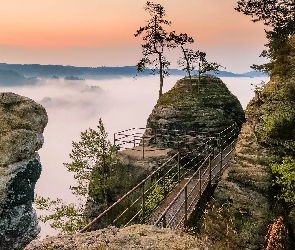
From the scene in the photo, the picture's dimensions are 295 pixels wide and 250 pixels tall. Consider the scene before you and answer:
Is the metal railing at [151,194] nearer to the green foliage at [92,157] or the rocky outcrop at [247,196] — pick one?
the rocky outcrop at [247,196]

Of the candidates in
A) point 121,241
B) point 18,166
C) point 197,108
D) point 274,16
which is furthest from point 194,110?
point 121,241

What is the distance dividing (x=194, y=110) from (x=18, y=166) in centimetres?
2194

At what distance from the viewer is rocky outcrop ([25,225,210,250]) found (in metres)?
5.20

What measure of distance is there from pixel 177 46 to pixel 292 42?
20.4 meters

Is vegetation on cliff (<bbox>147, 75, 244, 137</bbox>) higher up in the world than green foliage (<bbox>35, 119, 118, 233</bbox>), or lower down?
higher up

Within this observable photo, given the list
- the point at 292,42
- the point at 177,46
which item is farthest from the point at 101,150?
the point at 177,46

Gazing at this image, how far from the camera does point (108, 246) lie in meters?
5.18

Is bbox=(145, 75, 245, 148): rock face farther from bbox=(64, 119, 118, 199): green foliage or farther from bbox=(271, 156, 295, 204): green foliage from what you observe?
bbox=(271, 156, 295, 204): green foliage

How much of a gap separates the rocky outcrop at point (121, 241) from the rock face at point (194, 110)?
25.0 metres

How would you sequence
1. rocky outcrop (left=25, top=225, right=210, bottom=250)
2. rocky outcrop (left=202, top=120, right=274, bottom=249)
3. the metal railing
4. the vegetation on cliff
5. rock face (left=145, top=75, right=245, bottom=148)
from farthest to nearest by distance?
the vegetation on cliff
rock face (left=145, top=75, right=245, bottom=148)
the metal railing
rocky outcrop (left=202, top=120, right=274, bottom=249)
rocky outcrop (left=25, top=225, right=210, bottom=250)

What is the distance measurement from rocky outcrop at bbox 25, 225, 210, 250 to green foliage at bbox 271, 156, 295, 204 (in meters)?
10.2

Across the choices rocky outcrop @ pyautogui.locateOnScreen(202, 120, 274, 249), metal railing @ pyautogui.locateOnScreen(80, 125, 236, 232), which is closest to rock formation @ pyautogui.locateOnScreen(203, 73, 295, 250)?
rocky outcrop @ pyautogui.locateOnScreen(202, 120, 274, 249)

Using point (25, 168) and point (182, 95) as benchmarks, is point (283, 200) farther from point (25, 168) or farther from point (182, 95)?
point (182, 95)

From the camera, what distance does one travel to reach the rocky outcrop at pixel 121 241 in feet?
17.1
